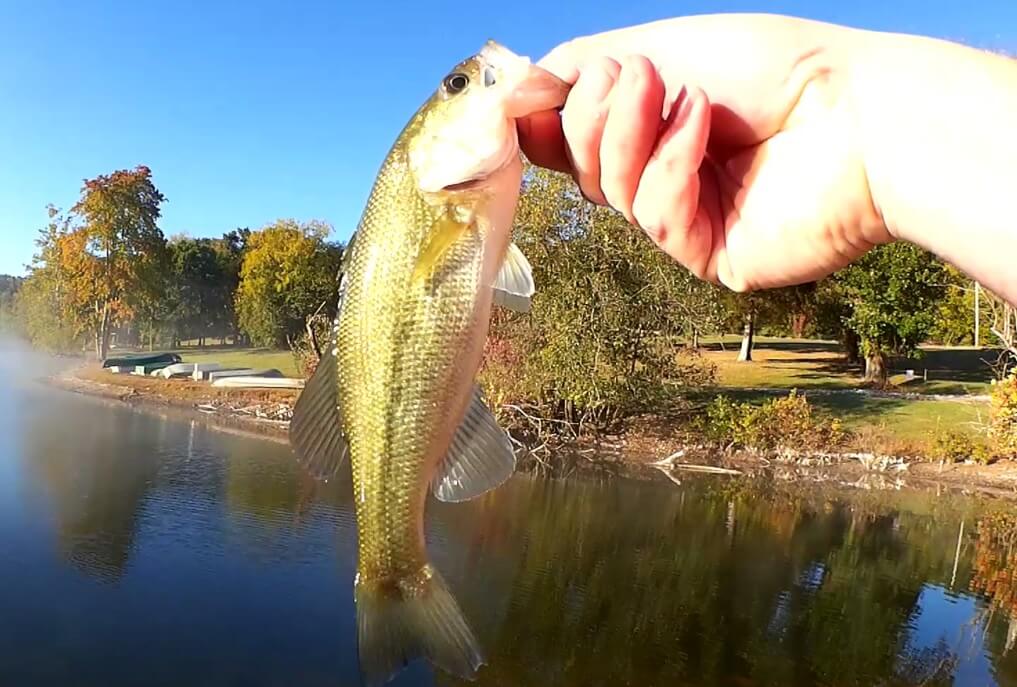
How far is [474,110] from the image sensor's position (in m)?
1.63

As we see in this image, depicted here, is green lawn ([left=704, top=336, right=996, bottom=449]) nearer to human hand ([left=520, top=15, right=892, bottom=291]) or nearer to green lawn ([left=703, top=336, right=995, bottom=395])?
green lawn ([left=703, top=336, right=995, bottom=395])

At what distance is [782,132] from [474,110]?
23.8 inches

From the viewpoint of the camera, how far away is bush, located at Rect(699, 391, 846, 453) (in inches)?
781

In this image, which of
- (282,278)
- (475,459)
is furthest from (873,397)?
(282,278)

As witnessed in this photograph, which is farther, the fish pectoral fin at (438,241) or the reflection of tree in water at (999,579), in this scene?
the reflection of tree in water at (999,579)

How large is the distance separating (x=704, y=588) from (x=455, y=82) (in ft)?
38.7

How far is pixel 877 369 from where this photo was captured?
27156mm

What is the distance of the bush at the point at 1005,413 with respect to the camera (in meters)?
17.7

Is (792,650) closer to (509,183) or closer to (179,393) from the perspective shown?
(509,183)

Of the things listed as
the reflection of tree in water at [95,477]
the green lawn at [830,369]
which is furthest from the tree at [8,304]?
the green lawn at [830,369]

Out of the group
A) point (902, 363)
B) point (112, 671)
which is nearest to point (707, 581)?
point (112, 671)

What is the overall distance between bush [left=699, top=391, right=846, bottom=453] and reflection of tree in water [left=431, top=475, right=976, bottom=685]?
3157mm

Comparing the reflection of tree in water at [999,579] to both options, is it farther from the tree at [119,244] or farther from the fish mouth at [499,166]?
the tree at [119,244]

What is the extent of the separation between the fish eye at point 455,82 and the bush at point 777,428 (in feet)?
63.9
